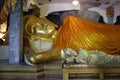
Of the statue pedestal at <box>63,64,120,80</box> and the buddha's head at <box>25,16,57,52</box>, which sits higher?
the buddha's head at <box>25,16,57,52</box>

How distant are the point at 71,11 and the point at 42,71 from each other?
1763mm

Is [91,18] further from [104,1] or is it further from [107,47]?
[107,47]

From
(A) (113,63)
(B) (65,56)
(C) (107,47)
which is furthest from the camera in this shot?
(C) (107,47)

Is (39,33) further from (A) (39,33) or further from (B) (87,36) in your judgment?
(B) (87,36)

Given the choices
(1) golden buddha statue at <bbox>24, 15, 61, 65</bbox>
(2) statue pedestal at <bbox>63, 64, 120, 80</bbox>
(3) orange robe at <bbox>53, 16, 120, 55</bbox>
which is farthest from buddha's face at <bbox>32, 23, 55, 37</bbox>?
(2) statue pedestal at <bbox>63, 64, 120, 80</bbox>

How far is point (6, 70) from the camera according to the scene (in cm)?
420

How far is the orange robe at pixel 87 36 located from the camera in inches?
197

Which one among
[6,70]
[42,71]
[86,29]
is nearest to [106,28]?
[86,29]

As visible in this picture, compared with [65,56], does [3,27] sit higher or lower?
higher

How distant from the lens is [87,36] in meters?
5.12

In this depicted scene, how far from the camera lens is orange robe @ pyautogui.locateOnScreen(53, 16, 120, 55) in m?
5.01

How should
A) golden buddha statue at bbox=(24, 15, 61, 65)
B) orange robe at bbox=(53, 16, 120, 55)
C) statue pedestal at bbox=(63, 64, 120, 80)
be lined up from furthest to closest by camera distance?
golden buddha statue at bbox=(24, 15, 61, 65) < orange robe at bbox=(53, 16, 120, 55) < statue pedestal at bbox=(63, 64, 120, 80)

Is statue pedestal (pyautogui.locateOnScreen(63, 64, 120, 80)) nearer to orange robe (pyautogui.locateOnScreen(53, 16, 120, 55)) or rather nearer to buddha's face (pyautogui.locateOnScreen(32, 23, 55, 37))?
orange robe (pyautogui.locateOnScreen(53, 16, 120, 55))

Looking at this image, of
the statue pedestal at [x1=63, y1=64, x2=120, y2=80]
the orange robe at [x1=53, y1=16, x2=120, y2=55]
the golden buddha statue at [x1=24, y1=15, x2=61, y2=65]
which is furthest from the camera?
the golden buddha statue at [x1=24, y1=15, x2=61, y2=65]
